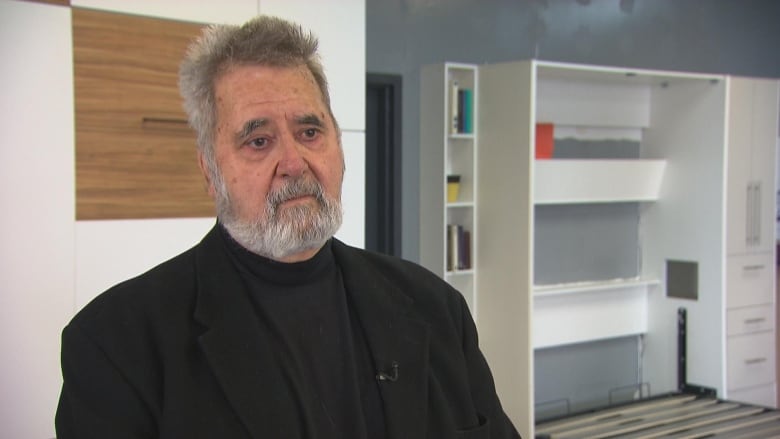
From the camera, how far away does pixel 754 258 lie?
4688mm

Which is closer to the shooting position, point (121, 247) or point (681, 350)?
point (121, 247)

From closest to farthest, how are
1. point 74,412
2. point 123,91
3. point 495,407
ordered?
1. point 74,412
2. point 495,407
3. point 123,91

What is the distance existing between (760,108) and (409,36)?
2.15m

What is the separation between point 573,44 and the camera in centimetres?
455

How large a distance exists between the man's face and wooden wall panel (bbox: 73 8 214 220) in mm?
1479

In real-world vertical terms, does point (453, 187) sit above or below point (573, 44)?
below

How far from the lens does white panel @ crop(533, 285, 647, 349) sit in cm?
441

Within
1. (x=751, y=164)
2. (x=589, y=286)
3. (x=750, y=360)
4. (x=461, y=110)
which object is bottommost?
(x=750, y=360)

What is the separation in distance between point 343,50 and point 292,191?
2.00 meters

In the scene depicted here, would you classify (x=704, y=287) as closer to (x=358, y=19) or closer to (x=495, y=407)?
(x=358, y=19)

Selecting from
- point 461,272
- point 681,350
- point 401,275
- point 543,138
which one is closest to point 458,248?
point 461,272

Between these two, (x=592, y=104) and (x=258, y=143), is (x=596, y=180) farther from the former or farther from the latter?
(x=258, y=143)

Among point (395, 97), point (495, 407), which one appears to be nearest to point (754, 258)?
point (395, 97)

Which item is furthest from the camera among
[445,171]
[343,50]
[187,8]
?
[445,171]
